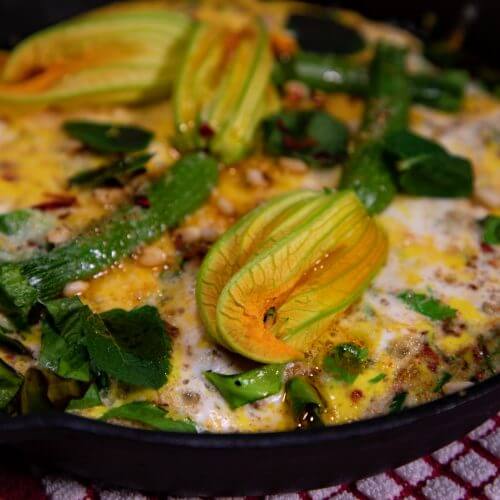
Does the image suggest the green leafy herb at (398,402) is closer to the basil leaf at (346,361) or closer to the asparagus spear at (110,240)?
the basil leaf at (346,361)

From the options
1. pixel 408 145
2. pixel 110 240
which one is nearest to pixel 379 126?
pixel 408 145

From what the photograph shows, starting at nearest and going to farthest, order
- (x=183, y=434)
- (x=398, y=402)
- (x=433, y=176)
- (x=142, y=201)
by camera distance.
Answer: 1. (x=183, y=434)
2. (x=398, y=402)
3. (x=142, y=201)
4. (x=433, y=176)

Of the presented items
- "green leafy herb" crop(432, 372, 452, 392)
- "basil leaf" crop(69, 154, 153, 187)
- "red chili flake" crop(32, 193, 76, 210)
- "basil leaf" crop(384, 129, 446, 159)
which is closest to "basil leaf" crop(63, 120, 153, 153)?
"basil leaf" crop(69, 154, 153, 187)

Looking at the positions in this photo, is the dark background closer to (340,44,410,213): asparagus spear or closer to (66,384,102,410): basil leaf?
(340,44,410,213): asparagus spear

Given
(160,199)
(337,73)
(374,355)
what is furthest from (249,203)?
(337,73)

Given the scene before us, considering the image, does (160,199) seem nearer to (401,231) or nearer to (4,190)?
(4,190)

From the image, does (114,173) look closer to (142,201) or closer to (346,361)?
(142,201)
